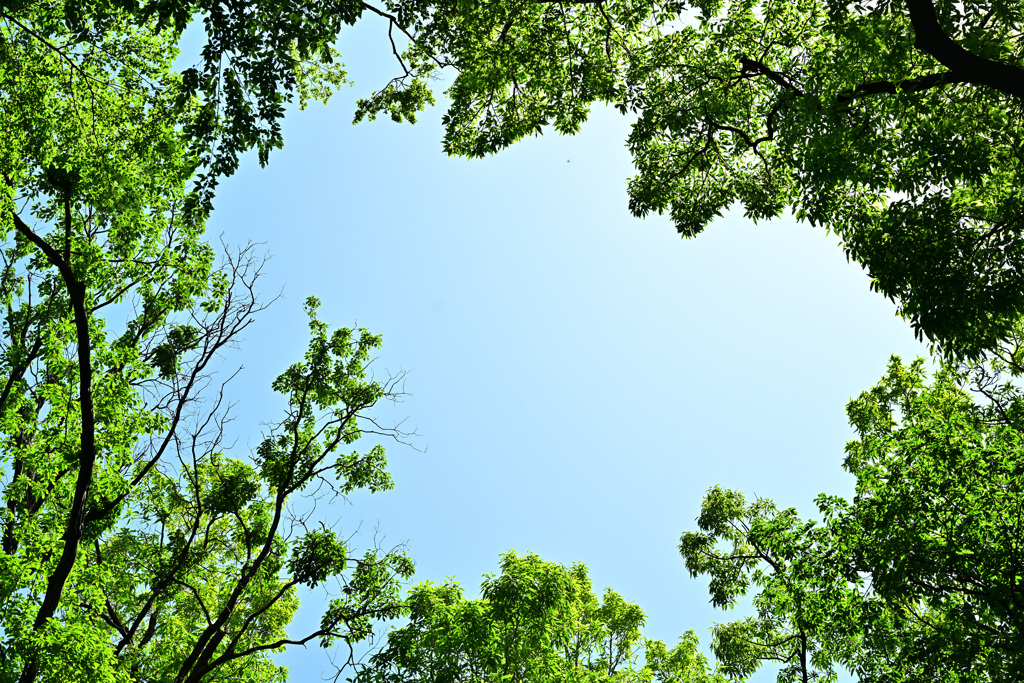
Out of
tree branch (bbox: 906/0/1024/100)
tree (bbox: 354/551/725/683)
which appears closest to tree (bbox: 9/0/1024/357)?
tree branch (bbox: 906/0/1024/100)

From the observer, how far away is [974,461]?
876 cm

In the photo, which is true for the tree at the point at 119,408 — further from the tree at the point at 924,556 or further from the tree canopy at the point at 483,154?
the tree at the point at 924,556

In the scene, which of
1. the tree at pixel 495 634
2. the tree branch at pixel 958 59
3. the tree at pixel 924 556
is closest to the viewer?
the tree branch at pixel 958 59

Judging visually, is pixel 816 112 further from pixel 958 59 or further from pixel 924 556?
pixel 924 556

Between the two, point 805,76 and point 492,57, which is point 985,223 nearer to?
point 805,76

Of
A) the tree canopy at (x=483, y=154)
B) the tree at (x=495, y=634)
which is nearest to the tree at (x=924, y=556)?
the tree canopy at (x=483, y=154)

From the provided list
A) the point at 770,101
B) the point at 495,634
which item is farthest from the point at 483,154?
the point at 495,634

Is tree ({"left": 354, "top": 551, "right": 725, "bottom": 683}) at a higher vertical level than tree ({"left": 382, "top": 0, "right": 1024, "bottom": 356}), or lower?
lower

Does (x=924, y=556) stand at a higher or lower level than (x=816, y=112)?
lower

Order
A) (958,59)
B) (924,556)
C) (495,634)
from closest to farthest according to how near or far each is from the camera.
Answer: (958,59) < (924,556) < (495,634)

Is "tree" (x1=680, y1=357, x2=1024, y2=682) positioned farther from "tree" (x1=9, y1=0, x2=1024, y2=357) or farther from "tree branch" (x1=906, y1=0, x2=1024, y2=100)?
"tree branch" (x1=906, y1=0, x2=1024, y2=100)

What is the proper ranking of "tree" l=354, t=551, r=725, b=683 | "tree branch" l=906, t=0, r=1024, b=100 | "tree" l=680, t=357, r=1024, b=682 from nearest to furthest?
"tree branch" l=906, t=0, r=1024, b=100 → "tree" l=680, t=357, r=1024, b=682 → "tree" l=354, t=551, r=725, b=683

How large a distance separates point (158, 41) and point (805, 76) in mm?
9988

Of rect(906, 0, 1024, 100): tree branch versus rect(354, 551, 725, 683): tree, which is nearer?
rect(906, 0, 1024, 100): tree branch
